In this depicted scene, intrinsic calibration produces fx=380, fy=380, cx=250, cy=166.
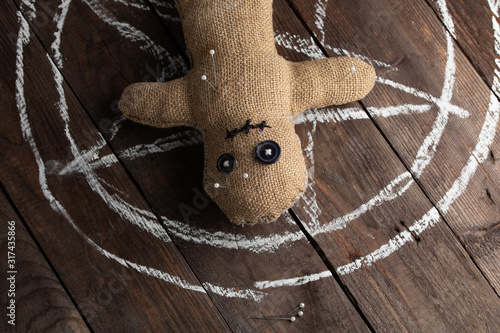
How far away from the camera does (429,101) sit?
30.6 inches

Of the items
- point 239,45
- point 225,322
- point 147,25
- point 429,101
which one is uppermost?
point 147,25

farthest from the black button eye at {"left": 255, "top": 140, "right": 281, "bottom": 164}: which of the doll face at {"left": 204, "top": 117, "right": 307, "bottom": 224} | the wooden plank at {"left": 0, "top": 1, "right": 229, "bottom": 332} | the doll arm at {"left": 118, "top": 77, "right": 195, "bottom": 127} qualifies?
the wooden plank at {"left": 0, "top": 1, "right": 229, "bottom": 332}

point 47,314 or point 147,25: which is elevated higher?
point 147,25

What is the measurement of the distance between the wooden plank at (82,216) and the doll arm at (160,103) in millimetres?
155

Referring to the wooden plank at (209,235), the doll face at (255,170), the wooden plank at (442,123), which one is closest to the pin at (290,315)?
the wooden plank at (209,235)

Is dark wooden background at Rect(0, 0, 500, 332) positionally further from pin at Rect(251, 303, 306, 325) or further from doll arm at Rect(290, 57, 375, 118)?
doll arm at Rect(290, 57, 375, 118)

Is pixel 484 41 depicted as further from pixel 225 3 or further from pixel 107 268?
pixel 107 268

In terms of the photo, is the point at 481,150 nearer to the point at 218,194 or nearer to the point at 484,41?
the point at 484,41

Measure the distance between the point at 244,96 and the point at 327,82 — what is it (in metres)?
0.15

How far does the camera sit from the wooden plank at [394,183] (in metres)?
0.74

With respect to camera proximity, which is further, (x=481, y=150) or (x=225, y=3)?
(x=481, y=150)

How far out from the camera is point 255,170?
23.1 inches

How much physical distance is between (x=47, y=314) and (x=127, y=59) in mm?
528

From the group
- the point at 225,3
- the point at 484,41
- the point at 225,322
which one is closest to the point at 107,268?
the point at 225,322
